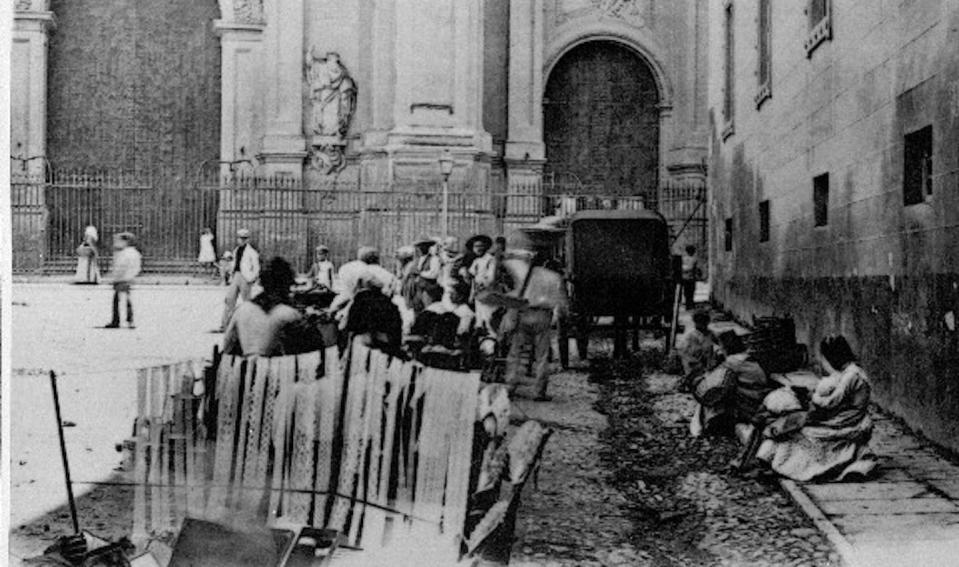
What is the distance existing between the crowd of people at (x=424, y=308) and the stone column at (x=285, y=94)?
472 inches

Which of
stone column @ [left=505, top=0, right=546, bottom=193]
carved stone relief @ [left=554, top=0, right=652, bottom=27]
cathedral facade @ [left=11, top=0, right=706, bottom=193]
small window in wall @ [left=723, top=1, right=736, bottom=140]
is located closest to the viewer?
small window in wall @ [left=723, top=1, right=736, bottom=140]

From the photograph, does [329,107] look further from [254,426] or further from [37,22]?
[254,426]

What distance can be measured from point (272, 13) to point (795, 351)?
734 inches

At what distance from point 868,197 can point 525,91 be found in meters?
18.2

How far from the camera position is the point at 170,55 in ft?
92.4

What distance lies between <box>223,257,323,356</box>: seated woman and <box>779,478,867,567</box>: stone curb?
3.28 metres

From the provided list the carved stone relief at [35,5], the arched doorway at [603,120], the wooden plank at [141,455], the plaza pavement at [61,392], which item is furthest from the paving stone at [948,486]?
the carved stone relief at [35,5]

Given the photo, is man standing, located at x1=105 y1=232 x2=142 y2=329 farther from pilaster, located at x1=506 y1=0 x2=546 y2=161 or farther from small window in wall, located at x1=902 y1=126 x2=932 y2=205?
pilaster, located at x1=506 y1=0 x2=546 y2=161

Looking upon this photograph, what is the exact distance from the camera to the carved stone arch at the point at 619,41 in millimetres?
28656

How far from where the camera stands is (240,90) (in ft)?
91.3

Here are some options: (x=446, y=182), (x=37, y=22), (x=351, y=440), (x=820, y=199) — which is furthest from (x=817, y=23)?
(x=37, y=22)

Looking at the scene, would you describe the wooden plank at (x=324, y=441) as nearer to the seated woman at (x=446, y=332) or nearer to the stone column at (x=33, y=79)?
the seated woman at (x=446, y=332)

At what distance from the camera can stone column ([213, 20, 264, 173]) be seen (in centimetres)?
2761

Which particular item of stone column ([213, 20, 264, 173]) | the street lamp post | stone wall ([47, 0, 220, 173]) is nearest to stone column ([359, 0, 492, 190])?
the street lamp post
